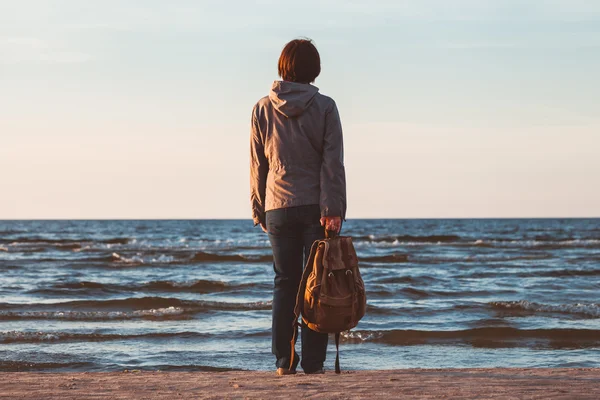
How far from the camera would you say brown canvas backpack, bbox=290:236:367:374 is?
13.8ft

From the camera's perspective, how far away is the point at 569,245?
30250mm

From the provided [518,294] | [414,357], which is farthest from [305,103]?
[518,294]

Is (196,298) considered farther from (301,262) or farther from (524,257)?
(524,257)

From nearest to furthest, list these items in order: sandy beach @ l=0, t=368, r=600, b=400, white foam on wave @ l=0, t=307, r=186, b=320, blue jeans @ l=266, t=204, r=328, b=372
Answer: sandy beach @ l=0, t=368, r=600, b=400 < blue jeans @ l=266, t=204, r=328, b=372 < white foam on wave @ l=0, t=307, r=186, b=320

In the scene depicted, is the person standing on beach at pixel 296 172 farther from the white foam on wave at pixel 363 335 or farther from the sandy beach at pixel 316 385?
the white foam on wave at pixel 363 335

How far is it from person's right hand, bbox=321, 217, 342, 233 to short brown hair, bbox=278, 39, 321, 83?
81cm

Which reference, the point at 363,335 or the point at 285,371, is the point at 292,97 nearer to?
the point at 285,371

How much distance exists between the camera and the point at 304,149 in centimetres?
431

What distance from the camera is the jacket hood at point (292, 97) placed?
4285mm

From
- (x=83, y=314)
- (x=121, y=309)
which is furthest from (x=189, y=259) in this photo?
(x=83, y=314)

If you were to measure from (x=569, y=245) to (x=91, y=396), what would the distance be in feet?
94.1

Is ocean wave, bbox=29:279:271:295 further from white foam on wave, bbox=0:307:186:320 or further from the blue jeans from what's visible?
the blue jeans

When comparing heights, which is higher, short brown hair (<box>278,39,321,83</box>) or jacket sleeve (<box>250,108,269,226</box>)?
short brown hair (<box>278,39,321,83</box>)

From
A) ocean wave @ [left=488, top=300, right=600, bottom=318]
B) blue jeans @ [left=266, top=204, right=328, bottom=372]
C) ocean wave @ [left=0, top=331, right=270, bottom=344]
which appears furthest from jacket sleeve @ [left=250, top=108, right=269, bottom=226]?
ocean wave @ [left=488, top=300, right=600, bottom=318]
